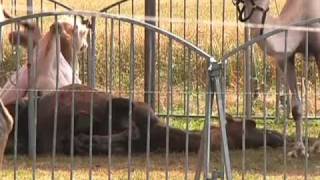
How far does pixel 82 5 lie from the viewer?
22328mm

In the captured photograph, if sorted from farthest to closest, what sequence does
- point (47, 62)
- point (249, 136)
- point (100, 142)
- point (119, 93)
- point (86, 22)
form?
point (86, 22), point (119, 93), point (47, 62), point (249, 136), point (100, 142)

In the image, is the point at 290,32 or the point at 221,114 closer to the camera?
the point at 221,114

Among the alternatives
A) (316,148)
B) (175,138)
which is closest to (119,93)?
(175,138)

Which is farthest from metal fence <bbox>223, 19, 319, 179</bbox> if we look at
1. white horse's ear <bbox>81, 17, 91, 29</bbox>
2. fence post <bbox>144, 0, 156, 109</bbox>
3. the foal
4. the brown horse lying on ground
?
the foal

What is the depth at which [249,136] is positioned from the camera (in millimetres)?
11344

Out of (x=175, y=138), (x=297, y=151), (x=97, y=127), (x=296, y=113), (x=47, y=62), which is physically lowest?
(x=297, y=151)

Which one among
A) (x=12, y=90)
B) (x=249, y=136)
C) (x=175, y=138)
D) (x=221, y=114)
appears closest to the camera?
(x=221, y=114)

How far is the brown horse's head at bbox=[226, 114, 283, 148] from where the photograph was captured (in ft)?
36.8

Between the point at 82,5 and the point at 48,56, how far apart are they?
413 inches

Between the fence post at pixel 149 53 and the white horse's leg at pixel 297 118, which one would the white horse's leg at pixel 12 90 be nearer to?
the fence post at pixel 149 53

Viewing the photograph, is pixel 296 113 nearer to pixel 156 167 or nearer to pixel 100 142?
pixel 156 167

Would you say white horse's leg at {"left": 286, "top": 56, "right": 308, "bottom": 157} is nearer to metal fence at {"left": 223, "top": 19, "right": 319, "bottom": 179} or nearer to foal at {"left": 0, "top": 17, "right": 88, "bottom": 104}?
metal fence at {"left": 223, "top": 19, "right": 319, "bottom": 179}

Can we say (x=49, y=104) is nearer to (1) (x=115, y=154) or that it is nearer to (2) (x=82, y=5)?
(1) (x=115, y=154)

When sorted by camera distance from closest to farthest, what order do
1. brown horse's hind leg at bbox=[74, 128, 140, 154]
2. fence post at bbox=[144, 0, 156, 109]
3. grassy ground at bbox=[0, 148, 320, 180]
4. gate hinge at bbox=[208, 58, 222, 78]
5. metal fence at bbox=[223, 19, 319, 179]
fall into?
gate hinge at bbox=[208, 58, 222, 78] → grassy ground at bbox=[0, 148, 320, 180] → metal fence at bbox=[223, 19, 319, 179] → brown horse's hind leg at bbox=[74, 128, 140, 154] → fence post at bbox=[144, 0, 156, 109]
